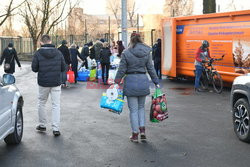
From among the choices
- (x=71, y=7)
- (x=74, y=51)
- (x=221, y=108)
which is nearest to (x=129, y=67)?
(x=221, y=108)

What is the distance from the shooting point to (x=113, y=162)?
6031 millimetres

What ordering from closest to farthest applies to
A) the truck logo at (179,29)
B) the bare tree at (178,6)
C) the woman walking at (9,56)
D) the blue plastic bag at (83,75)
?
the woman walking at (9,56), the truck logo at (179,29), the blue plastic bag at (83,75), the bare tree at (178,6)

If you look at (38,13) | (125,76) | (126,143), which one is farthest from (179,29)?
(38,13)

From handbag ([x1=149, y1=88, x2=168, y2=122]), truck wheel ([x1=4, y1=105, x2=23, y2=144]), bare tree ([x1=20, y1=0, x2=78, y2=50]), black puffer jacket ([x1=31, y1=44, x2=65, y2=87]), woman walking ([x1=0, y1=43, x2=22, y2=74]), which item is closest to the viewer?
truck wheel ([x1=4, y1=105, x2=23, y2=144])

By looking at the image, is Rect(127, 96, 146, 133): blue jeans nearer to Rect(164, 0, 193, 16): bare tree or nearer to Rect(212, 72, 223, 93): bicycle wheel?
Rect(212, 72, 223, 93): bicycle wheel

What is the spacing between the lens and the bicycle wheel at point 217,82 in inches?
557

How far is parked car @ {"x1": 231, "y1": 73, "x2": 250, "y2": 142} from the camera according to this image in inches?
275

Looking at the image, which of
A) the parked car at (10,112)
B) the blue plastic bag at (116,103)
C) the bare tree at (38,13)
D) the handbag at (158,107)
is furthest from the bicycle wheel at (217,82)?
the bare tree at (38,13)

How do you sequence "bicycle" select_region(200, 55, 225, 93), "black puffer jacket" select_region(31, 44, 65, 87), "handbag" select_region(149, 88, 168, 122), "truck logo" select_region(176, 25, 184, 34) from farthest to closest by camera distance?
"truck logo" select_region(176, 25, 184, 34) → "bicycle" select_region(200, 55, 225, 93) → "black puffer jacket" select_region(31, 44, 65, 87) → "handbag" select_region(149, 88, 168, 122)

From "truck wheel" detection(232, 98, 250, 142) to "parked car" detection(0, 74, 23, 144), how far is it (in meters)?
3.38

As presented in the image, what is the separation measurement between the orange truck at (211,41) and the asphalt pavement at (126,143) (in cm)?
337

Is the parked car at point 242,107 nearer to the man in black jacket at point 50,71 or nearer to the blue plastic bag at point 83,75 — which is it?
the man in black jacket at point 50,71

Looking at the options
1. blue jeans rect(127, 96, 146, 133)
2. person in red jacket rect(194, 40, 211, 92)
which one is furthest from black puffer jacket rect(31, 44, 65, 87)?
person in red jacket rect(194, 40, 211, 92)

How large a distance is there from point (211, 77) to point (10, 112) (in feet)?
29.5
